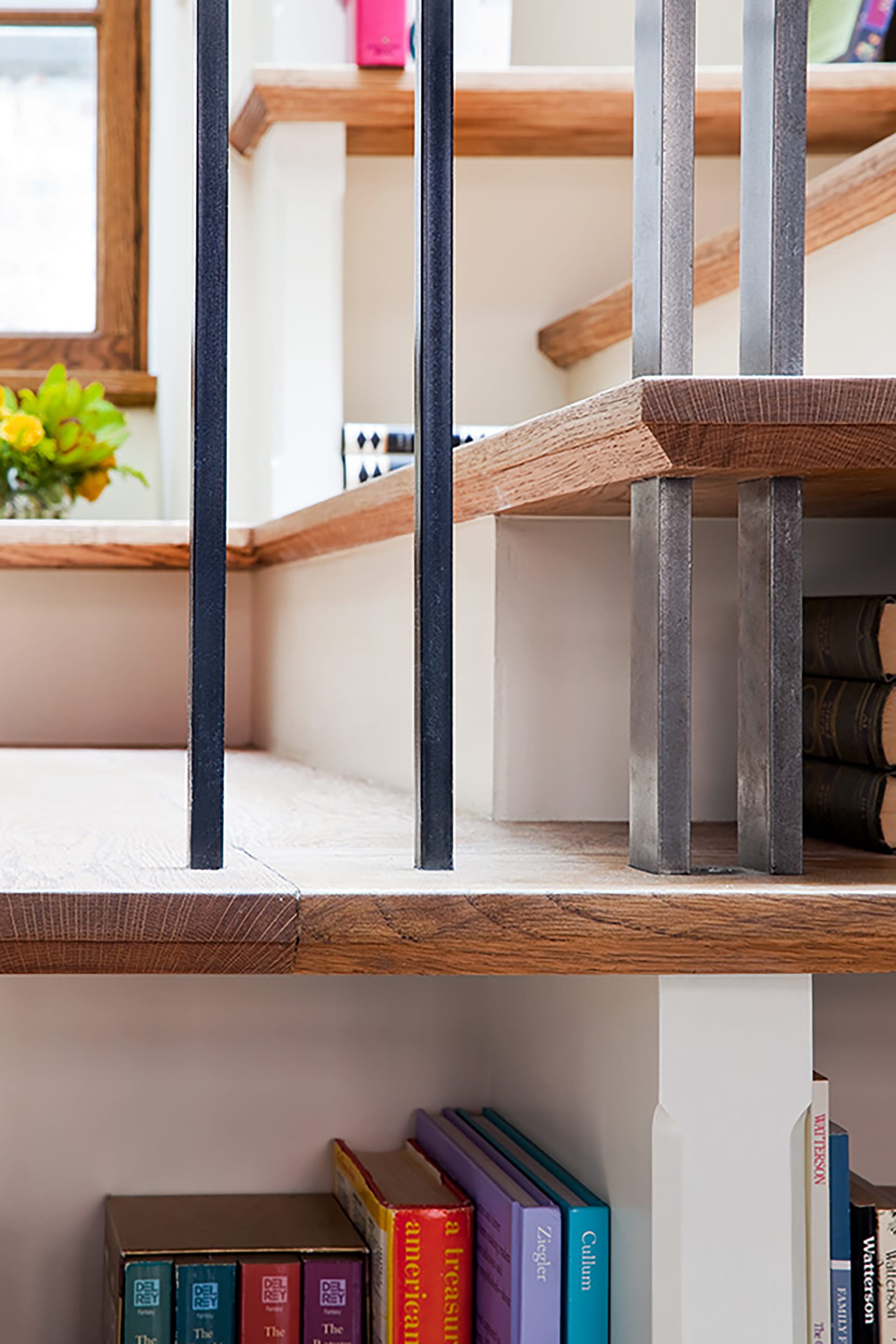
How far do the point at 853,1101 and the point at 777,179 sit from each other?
2.01 feet

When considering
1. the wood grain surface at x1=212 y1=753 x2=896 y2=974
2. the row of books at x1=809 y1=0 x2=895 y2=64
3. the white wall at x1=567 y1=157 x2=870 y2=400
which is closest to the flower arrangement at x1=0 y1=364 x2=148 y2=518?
the white wall at x1=567 y1=157 x2=870 y2=400

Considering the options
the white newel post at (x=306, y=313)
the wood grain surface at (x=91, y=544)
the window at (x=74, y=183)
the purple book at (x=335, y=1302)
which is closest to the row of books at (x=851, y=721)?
the purple book at (x=335, y=1302)

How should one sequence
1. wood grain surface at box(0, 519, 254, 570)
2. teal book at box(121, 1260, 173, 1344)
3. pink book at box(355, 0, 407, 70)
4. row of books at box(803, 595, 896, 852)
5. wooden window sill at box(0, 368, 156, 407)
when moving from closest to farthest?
row of books at box(803, 595, 896, 852)
teal book at box(121, 1260, 173, 1344)
wood grain surface at box(0, 519, 254, 570)
pink book at box(355, 0, 407, 70)
wooden window sill at box(0, 368, 156, 407)

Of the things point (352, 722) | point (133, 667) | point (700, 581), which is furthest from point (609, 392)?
point (133, 667)

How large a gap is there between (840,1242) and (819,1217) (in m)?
0.06

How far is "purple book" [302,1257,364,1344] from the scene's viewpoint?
3.23 ft

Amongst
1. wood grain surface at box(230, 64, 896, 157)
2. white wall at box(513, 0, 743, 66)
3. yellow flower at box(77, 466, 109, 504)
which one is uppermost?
white wall at box(513, 0, 743, 66)

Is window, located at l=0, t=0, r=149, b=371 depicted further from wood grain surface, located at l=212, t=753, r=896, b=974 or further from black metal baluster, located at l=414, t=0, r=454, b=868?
wood grain surface, located at l=212, t=753, r=896, b=974

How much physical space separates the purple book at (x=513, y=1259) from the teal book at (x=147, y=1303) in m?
0.21

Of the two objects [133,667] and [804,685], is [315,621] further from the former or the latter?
[804,685]

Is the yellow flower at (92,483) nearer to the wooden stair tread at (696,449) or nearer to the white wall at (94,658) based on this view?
the white wall at (94,658)

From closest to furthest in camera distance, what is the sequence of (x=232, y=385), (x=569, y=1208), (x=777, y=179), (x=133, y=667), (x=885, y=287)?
(x=777, y=179) → (x=569, y=1208) → (x=885, y=287) → (x=133, y=667) → (x=232, y=385)

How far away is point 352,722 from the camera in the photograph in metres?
1.42

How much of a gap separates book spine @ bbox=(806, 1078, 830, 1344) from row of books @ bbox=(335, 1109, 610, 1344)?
0.38 ft
